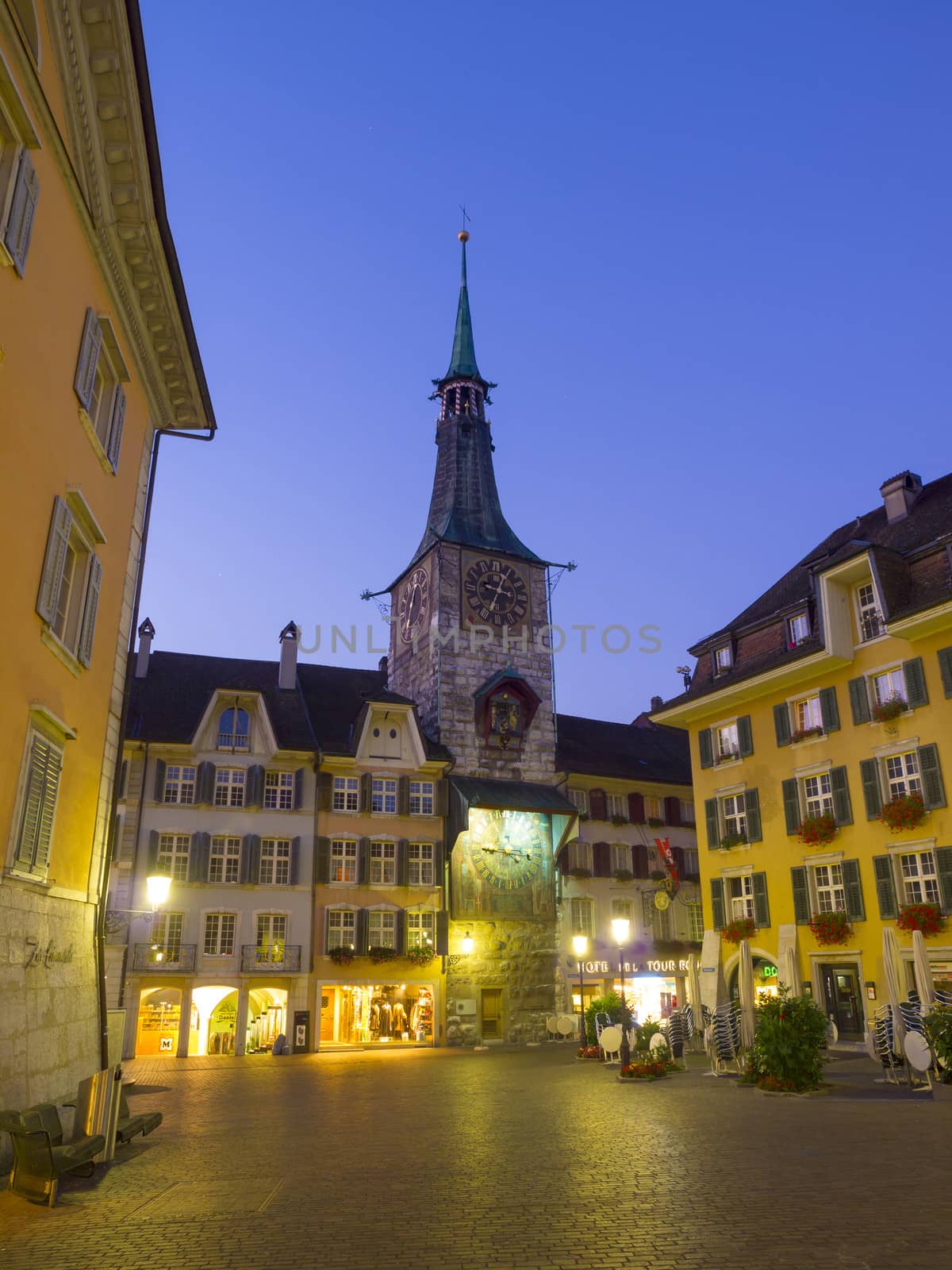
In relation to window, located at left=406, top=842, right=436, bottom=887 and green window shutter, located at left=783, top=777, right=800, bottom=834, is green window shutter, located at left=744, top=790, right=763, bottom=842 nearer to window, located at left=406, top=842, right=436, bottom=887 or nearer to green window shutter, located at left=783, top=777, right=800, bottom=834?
green window shutter, located at left=783, top=777, right=800, bottom=834

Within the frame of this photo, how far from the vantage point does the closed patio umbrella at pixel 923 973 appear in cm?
2023

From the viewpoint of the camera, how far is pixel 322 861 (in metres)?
34.7

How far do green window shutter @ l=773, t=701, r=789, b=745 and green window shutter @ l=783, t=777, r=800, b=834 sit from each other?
1160mm

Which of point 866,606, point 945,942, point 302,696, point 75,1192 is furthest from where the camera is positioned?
point 302,696

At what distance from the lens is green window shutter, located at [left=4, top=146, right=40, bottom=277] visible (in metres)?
9.88

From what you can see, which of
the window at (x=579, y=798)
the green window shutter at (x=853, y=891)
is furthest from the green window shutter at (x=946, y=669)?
the window at (x=579, y=798)

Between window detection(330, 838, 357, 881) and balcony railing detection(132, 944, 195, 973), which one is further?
window detection(330, 838, 357, 881)

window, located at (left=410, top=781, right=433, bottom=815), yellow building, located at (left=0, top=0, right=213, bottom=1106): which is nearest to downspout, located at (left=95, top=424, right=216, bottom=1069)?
yellow building, located at (left=0, top=0, right=213, bottom=1106)

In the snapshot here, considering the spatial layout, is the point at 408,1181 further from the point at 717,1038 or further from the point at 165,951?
the point at 165,951

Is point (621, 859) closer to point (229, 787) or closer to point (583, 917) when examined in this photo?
point (583, 917)

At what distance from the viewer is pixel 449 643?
138 feet

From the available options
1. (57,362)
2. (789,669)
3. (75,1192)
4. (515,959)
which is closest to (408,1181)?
(75,1192)

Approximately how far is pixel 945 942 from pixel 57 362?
22.1 meters

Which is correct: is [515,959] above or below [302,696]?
below
